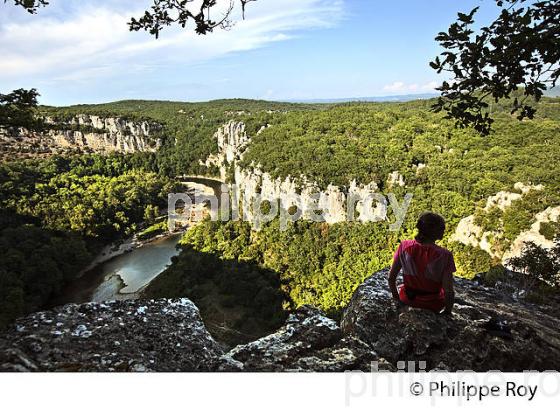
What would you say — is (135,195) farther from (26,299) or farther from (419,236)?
(419,236)

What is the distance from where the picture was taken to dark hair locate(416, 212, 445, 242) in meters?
2.67

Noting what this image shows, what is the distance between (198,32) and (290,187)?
3057cm

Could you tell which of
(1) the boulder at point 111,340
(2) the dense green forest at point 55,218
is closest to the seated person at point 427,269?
(1) the boulder at point 111,340

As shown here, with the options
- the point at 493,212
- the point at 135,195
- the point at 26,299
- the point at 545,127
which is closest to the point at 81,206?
the point at 135,195

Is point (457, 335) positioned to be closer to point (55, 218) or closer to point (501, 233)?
point (501, 233)

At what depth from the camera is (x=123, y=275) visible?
106 feet

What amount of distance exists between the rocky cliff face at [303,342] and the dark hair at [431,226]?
0.59 meters

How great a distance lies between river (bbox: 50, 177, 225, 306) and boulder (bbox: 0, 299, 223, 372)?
25.7m

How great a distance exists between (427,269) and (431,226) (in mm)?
323

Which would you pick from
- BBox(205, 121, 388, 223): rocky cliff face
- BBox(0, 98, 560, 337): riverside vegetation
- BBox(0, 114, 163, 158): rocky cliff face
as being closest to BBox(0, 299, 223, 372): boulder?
BBox(0, 98, 560, 337): riverside vegetation

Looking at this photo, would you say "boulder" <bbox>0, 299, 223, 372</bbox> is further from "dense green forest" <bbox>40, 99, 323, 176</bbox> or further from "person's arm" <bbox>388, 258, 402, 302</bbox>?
"dense green forest" <bbox>40, 99, 323, 176</bbox>

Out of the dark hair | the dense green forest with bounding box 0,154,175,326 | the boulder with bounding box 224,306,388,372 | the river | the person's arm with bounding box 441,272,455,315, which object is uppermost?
the dark hair

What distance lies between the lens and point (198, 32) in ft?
11.1

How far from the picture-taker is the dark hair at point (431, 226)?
267 cm
